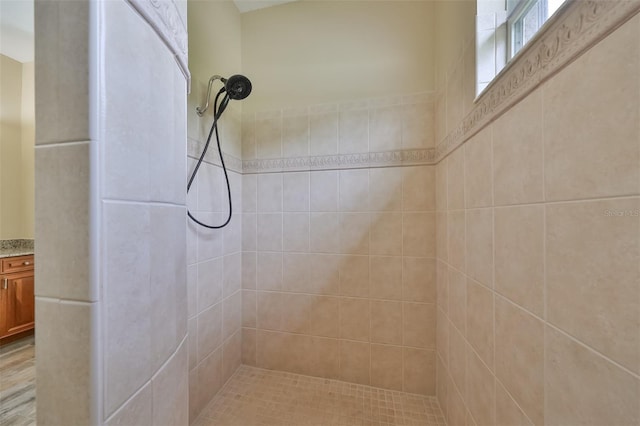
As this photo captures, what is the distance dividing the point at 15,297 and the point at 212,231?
2.28 metres

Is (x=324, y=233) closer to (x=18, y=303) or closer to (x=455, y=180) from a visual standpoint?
(x=455, y=180)

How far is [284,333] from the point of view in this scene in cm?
148

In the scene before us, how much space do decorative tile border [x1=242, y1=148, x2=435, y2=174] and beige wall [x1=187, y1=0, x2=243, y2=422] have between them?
194 millimetres

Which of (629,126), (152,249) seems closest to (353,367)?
(152,249)

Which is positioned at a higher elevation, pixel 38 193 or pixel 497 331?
pixel 38 193

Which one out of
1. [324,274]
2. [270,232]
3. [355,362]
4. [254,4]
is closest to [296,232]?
[270,232]

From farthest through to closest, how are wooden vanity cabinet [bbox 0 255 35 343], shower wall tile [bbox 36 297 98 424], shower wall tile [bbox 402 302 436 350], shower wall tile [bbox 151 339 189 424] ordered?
wooden vanity cabinet [bbox 0 255 35 343], shower wall tile [bbox 402 302 436 350], shower wall tile [bbox 151 339 189 424], shower wall tile [bbox 36 297 98 424]

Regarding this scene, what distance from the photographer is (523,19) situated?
0.80 metres

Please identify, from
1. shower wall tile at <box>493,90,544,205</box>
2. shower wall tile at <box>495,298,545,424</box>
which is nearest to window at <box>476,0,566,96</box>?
shower wall tile at <box>493,90,544,205</box>

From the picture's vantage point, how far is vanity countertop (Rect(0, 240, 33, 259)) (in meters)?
2.06

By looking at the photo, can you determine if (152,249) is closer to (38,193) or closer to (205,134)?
(38,193)

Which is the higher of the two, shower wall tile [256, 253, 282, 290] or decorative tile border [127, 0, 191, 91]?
decorative tile border [127, 0, 191, 91]

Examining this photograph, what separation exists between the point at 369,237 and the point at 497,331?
76 cm

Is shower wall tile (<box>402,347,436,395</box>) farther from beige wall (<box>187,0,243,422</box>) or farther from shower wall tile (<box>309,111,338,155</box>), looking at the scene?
shower wall tile (<box>309,111,338,155</box>)
